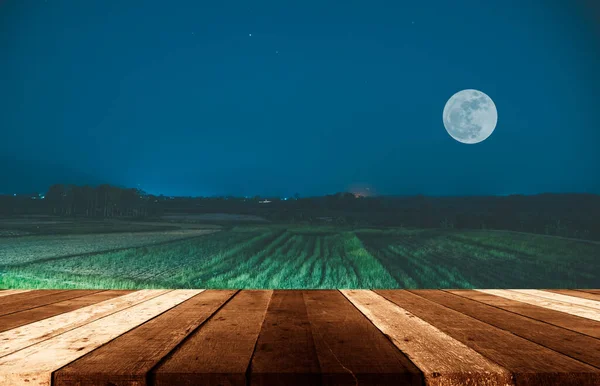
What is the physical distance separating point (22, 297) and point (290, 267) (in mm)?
11981

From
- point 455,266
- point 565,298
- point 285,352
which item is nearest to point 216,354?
point 285,352

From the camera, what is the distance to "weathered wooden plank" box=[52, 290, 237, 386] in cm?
96

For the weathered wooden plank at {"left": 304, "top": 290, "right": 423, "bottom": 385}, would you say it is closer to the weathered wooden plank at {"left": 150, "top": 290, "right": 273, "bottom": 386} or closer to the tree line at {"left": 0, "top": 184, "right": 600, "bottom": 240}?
the weathered wooden plank at {"left": 150, "top": 290, "right": 273, "bottom": 386}

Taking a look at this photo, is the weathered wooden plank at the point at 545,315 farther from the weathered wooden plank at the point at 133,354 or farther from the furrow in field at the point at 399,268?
the furrow in field at the point at 399,268

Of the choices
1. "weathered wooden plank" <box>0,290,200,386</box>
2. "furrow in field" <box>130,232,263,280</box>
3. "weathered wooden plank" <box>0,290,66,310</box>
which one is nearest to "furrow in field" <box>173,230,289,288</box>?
"furrow in field" <box>130,232,263,280</box>

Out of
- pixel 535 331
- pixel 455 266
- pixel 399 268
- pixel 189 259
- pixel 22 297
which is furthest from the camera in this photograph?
pixel 189 259

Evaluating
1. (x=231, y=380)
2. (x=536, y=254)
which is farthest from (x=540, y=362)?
(x=536, y=254)

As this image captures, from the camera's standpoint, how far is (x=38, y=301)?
6.93ft

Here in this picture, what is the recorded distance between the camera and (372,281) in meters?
12.2

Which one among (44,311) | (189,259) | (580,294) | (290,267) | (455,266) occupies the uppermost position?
(44,311)

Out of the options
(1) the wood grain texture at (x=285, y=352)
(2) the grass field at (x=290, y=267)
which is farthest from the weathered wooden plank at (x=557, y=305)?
(2) the grass field at (x=290, y=267)

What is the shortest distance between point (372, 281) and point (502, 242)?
1623cm

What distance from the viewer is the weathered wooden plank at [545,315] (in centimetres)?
159

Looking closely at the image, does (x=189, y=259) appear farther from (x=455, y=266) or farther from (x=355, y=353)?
(x=355, y=353)
